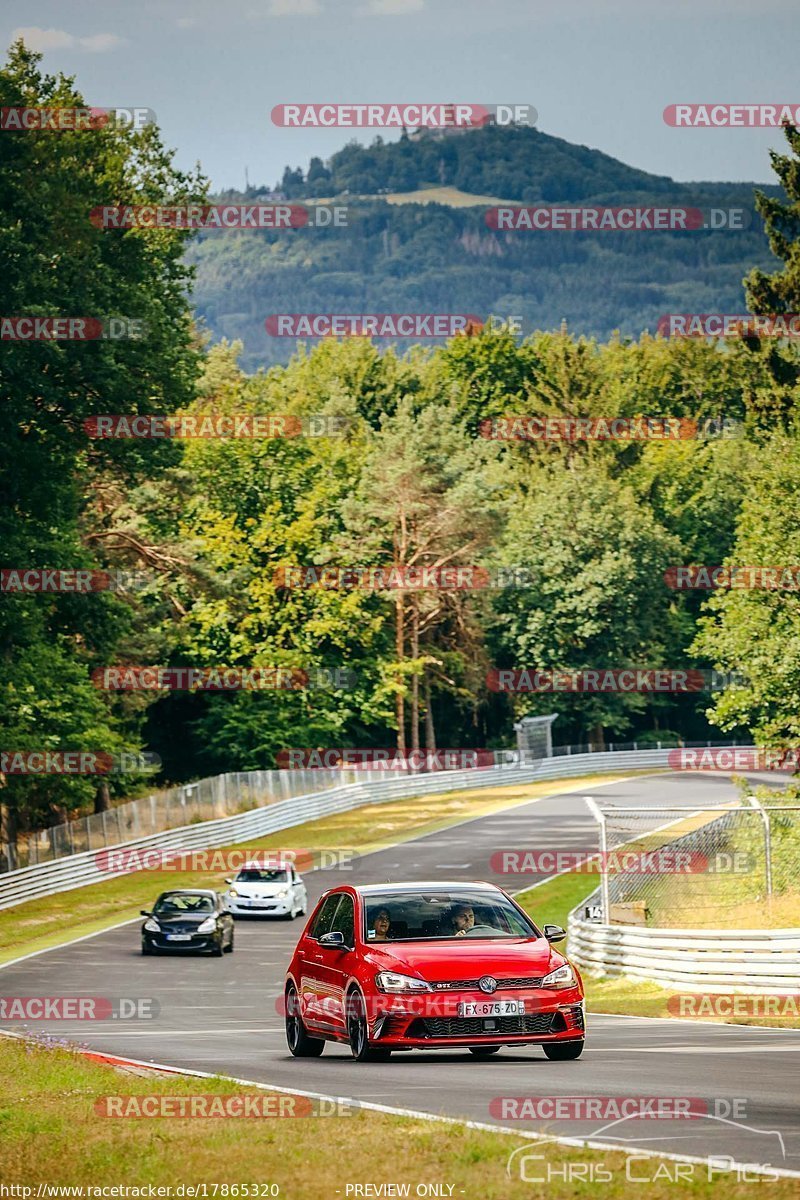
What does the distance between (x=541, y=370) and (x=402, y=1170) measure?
111 meters

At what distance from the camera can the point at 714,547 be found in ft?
335

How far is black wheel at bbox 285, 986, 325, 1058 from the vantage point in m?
16.2

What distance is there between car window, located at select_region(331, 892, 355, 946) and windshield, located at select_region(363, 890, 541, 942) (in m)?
0.15

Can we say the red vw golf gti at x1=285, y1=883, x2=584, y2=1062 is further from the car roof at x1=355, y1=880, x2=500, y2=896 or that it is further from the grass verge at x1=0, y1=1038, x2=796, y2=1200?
the grass verge at x1=0, y1=1038, x2=796, y2=1200

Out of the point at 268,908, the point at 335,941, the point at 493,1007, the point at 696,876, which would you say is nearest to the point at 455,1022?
the point at 493,1007

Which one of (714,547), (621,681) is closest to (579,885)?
(621,681)

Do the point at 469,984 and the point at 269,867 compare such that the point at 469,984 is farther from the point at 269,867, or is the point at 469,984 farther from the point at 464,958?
the point at 269,867
